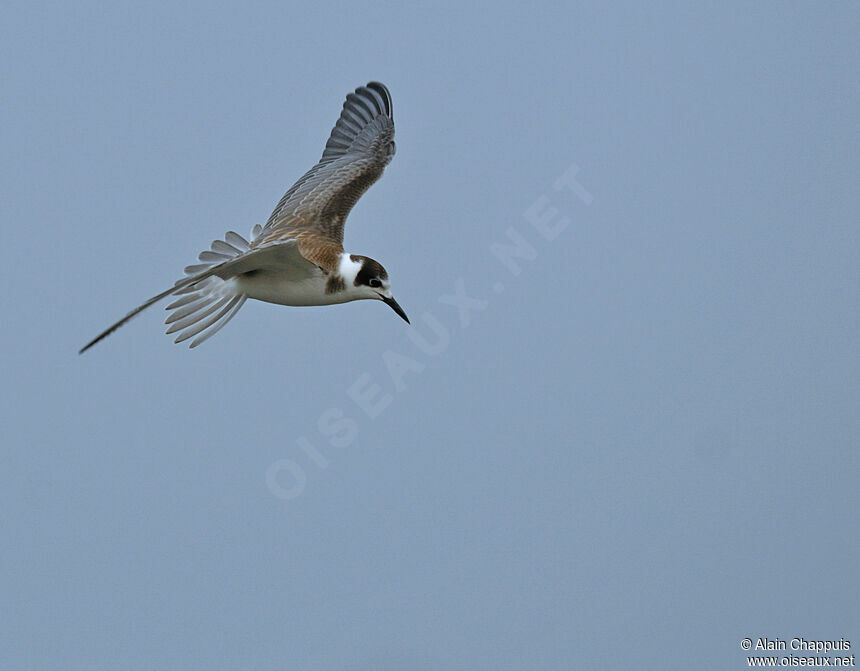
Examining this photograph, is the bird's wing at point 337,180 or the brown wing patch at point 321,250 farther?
the bird's wing at point 337,180

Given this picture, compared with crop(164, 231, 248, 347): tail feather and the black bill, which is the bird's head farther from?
crop(164, 231, 248, 347): tail feather

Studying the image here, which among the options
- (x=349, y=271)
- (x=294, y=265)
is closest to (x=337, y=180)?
(x=349, y=271)

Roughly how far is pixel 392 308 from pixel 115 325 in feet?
9.57

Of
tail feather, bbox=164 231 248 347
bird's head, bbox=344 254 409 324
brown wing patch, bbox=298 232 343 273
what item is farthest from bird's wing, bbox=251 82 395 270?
tail feather, bbox=164 231 248 347

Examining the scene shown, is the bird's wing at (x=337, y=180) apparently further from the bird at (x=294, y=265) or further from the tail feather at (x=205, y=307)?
the tail feather at (x=205, y=307)

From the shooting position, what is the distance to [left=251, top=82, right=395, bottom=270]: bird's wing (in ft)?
32.9

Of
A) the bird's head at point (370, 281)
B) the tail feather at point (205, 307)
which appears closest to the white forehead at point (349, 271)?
the bird's head at point (370, 281)

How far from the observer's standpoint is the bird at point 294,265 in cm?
853

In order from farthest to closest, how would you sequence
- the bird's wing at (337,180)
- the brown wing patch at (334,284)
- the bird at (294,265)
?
the bird's wing at (337,180) < the brown wing patch at (334,284) < the bird at (294,265)

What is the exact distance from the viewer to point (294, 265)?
859 cm

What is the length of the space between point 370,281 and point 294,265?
68cm

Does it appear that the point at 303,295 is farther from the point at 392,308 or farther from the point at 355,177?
the point at 355,177

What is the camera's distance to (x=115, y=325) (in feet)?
22.0

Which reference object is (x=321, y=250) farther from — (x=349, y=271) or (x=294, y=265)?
(x=294, y=265)
